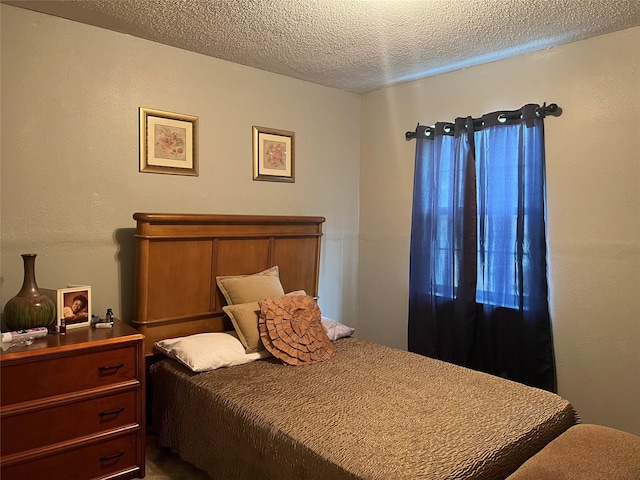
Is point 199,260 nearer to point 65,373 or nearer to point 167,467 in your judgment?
point 65,373

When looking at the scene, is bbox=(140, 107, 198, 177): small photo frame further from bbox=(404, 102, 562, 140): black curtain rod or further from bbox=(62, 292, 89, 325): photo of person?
bbox=(404, 102, 562, 140): black curtain rod

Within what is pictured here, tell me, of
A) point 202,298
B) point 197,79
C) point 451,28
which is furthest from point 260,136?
point 451,28

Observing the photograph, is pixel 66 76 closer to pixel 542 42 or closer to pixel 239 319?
pixel 239 319

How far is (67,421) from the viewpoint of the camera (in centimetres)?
199

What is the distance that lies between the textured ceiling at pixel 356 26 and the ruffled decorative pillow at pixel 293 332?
1545 millimetres

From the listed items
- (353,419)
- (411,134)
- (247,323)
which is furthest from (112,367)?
(411,134)

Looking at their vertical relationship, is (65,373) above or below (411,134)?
below

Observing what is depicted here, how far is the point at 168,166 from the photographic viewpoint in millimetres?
2828

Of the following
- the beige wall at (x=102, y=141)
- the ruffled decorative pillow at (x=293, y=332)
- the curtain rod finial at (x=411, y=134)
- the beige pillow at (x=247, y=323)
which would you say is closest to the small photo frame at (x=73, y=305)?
the beige wall at (x=102, y=141)

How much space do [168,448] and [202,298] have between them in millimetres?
849

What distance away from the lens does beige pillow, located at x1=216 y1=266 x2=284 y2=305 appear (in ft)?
9.24

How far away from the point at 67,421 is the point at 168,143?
5.32 ft

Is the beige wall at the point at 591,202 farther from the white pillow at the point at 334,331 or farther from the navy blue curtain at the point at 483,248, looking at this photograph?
the white pillow at the point at 334,331

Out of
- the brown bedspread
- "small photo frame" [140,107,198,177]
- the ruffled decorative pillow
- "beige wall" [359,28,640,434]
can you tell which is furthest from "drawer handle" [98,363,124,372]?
"beige wall" [359,28,640,434]
